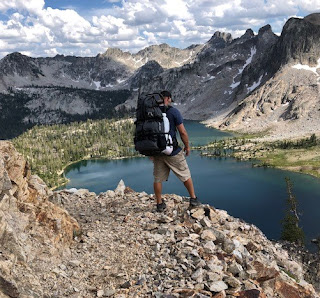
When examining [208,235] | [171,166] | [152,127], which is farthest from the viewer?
[171,166]

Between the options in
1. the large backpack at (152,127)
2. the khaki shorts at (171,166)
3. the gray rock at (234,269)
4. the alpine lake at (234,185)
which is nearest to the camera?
the gray rock at (234,269)

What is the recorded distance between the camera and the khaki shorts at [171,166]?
14391mm

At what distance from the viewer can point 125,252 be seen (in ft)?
39.5

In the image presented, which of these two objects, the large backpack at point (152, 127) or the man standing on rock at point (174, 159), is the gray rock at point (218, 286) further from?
the large backpack at point (152, 127)

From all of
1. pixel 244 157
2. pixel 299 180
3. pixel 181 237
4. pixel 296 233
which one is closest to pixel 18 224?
pixel 181 237

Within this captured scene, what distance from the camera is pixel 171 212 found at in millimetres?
14938

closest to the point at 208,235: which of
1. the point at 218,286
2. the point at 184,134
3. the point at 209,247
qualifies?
the point at 209,247

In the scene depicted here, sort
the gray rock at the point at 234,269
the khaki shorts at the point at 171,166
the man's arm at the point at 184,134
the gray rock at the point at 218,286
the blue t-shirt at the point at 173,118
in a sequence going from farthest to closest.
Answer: the khaki shorts at the point at 171,166 → the man's arm at the point at 184,134 → the blue t-shirt at the point at 173,118 → the gray rock at the point at 234,269 → the gray rock at the point at 218,286

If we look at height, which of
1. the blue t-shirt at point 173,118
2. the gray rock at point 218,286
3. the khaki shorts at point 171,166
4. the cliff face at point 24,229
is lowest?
the gray rock at point 218,286

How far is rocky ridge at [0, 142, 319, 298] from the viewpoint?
10008mm

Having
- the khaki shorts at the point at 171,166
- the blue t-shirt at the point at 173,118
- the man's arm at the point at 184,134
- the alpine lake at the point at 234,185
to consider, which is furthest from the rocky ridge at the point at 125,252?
the alpine lake at the point at 234,185

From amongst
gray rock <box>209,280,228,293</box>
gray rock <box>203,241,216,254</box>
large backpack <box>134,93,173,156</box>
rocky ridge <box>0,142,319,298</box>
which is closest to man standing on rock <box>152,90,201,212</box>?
large backpack <box>134,93,173,156</box>

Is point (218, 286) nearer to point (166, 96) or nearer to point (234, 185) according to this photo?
point (166, 96)

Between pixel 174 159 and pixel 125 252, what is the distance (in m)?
4.37
